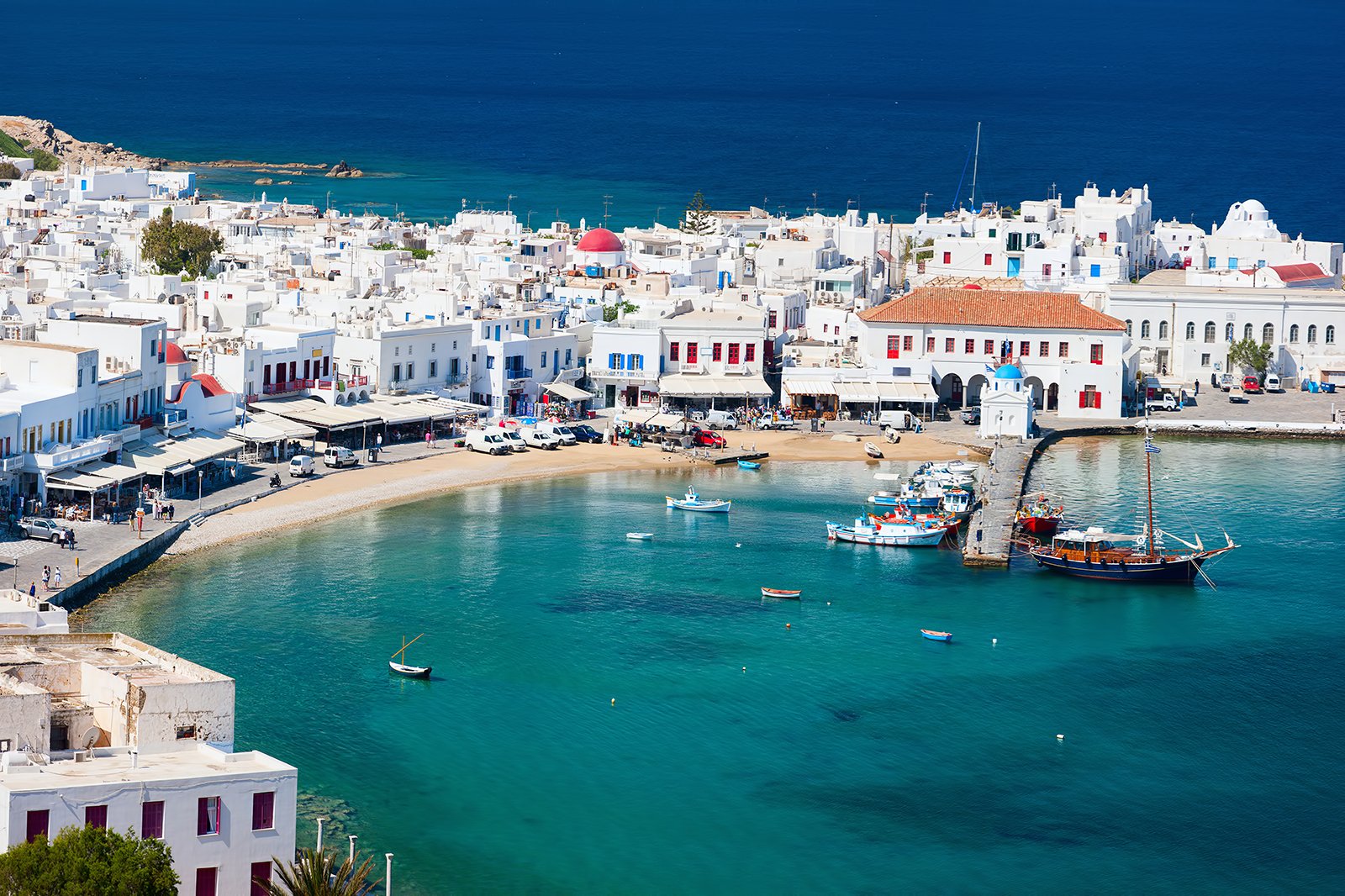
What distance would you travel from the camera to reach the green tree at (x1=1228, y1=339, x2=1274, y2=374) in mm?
86688

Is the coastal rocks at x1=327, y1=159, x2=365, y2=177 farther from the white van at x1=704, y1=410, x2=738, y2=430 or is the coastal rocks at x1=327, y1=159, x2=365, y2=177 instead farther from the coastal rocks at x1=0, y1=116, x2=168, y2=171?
the white van at x1=704, y1=410, x2=738, y2=430

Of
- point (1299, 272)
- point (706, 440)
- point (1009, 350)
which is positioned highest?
point (1299, 272)

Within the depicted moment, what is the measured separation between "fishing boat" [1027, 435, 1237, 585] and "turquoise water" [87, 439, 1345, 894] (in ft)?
2.13

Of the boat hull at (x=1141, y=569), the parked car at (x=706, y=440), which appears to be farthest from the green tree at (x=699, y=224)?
the boat hull at (x=1141, y=569)

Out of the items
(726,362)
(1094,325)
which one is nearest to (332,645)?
(726,362)

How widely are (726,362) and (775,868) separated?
45201 mm

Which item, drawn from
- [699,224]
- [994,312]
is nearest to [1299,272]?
[994,312]

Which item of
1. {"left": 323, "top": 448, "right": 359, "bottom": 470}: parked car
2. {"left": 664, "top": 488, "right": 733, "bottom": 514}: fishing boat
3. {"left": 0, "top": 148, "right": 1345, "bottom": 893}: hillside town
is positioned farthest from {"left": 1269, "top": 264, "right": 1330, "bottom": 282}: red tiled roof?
{"left": 323, "top": 448, "right": 359, "bottom": 470}: parked car

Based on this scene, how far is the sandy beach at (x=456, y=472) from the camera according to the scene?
192ft

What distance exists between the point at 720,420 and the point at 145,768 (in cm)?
4839

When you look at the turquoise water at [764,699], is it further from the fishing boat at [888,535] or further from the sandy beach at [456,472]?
the sandy beach at [456,472]

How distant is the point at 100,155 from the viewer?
555 ft

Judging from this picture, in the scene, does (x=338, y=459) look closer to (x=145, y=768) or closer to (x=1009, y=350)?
(x=1009, y=350)

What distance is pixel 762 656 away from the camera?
4897cm
